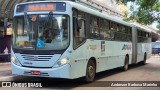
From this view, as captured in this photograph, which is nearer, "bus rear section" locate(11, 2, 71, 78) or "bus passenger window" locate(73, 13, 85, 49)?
"bus rear section" locate(11, 2, 71, 78)

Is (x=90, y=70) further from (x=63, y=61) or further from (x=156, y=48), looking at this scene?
(x=156, y=48)

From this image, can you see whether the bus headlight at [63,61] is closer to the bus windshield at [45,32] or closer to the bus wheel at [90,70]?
the bus windshield at [45,32]

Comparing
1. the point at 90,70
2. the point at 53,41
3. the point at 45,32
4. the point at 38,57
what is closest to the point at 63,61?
the point at 53,41

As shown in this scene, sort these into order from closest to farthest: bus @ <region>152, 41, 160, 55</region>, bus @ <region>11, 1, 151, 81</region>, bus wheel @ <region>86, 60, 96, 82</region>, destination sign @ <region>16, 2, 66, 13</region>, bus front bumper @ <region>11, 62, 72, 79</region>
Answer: bus front bumper @ <region>11, 62, 72, 79</region>
bus @ <region>11, 1, 151, 81</region>
destination sign @ <region>16, 2, 66, 13</region>
bus wheel @ <region>86, 60, 96, 82</region>
bus @ <region>152, 41, 160, 55</region>

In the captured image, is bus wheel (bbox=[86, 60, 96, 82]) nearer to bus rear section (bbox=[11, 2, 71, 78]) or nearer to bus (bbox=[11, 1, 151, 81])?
bus (bbox=[11, 1, 151, 81])

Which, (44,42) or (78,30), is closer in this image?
(44,42)

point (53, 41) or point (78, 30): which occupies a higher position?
point (78, 30)

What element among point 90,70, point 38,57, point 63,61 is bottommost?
point 90,70

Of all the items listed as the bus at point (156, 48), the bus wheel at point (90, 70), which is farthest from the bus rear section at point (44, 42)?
the bus at point (156, 48)

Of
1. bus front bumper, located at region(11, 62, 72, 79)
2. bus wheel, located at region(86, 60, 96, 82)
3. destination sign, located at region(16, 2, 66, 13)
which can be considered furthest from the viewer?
bus wheel, located at region(86, 60, 96, 82)

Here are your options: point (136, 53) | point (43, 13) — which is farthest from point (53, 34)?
point (136, 53)

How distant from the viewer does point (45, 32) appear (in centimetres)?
1146

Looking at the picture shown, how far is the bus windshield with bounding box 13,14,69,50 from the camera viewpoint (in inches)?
446

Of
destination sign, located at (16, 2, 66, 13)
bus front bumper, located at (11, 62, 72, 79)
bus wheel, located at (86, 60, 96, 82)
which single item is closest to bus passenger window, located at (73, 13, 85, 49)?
destination sign, located at (16, 2, 66, 13)
